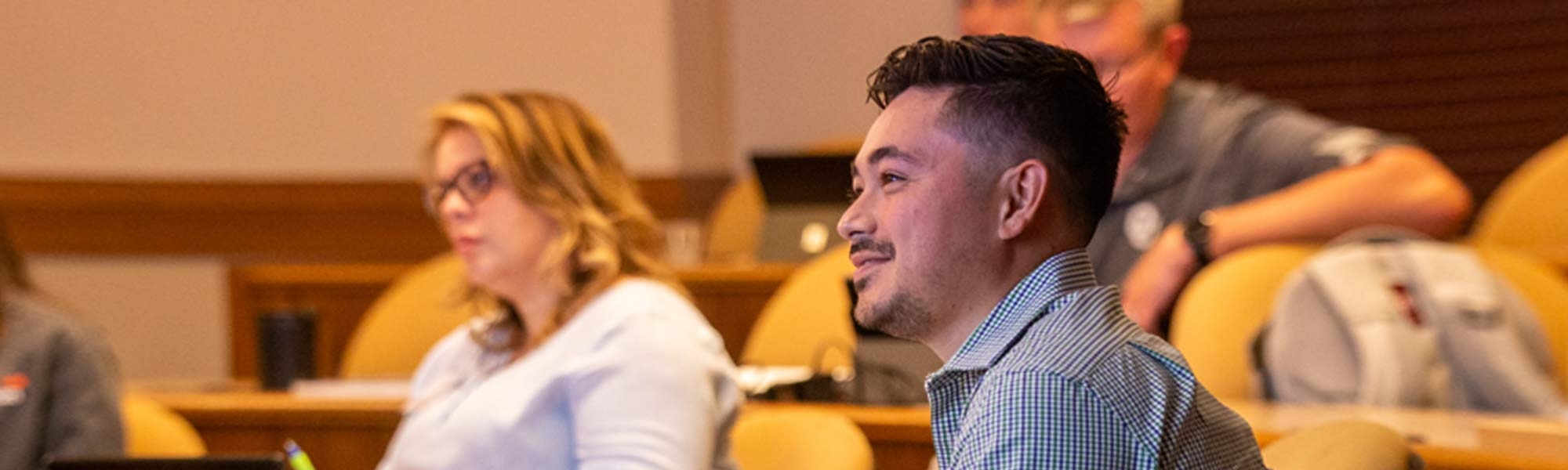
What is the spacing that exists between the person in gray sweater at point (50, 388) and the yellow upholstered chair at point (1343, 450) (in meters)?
1.94

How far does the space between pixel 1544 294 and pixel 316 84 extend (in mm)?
3764

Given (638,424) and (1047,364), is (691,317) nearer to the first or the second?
(638,424)

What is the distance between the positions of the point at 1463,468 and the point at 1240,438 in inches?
38.9

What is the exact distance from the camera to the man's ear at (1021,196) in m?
1.08

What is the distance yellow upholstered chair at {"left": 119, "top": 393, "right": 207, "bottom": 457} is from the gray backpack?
5.66ft

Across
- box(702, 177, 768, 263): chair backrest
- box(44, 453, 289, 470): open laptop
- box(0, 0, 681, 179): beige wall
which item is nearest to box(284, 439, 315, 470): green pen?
box(44, 453, 289, 470): open laptop

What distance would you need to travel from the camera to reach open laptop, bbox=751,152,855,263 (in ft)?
12.7

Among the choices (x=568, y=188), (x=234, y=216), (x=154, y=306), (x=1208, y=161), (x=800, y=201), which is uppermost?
(x=568, y=188)

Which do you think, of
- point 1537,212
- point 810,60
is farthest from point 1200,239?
point 810,60

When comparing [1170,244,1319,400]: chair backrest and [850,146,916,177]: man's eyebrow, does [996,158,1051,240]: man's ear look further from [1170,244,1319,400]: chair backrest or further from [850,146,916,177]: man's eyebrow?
[1170,244,1319,400]: chair backrest

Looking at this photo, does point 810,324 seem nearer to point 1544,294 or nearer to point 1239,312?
point 1239,312

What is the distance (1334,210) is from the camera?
3.08m

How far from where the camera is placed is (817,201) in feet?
13.1

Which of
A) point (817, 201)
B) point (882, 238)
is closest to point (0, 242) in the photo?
point (817, 201)
